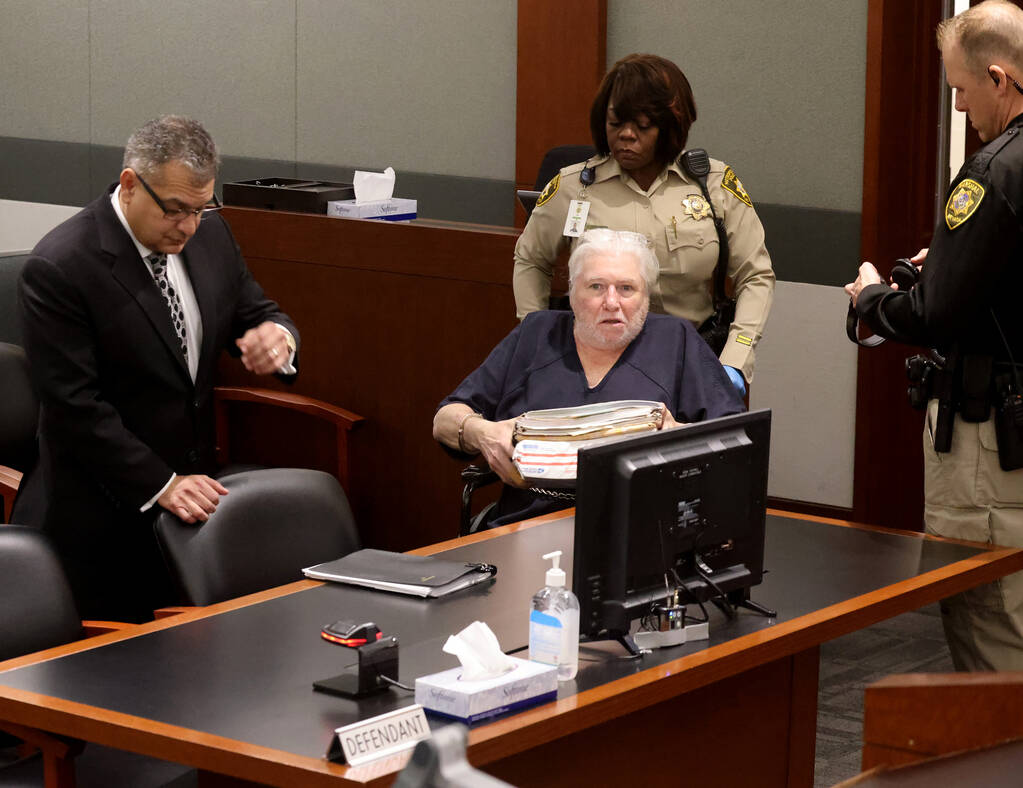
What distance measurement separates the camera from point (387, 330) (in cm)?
481

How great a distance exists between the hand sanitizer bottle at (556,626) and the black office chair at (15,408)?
7.74ft

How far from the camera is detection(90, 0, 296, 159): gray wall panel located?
672cm

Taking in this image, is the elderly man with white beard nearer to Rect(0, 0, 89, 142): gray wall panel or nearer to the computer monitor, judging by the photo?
the computer monitor

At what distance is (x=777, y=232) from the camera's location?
538cm

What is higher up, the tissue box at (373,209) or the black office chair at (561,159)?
the black office chair at (561,159)

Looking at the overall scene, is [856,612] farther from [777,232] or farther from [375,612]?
[777,232]

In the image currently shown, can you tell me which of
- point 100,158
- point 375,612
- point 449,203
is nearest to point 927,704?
point 375,612

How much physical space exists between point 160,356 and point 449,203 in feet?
9.69

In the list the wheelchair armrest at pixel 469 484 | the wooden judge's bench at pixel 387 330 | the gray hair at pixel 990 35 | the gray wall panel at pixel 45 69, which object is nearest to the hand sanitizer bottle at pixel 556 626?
the wheelchair armrest at pixel 469 484

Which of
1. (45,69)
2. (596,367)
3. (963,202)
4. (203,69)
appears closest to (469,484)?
(596,367)

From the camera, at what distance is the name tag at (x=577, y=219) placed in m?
4.02

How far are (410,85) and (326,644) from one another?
13.8 feet

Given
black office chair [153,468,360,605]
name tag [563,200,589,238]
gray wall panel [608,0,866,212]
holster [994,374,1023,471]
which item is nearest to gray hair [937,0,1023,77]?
holster [994,374,1023,471]

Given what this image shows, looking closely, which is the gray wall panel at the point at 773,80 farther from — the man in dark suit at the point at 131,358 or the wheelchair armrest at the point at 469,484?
the man in dark suit at the point at 131,358
